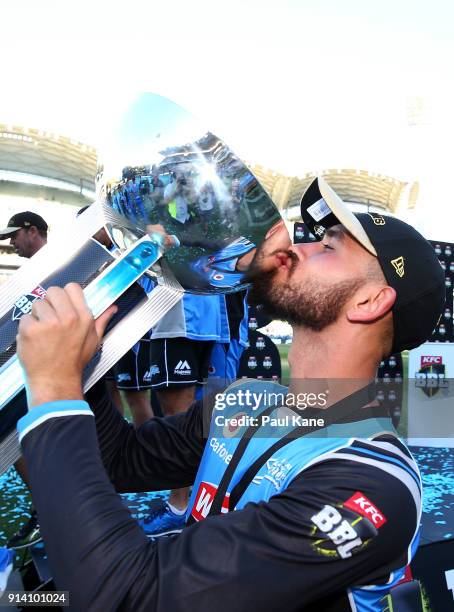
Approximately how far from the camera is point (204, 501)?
979mm

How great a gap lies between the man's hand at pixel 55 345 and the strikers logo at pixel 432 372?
4.53 m

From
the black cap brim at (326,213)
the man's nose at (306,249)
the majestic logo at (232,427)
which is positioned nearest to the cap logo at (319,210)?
the black cap brim at (326,213)

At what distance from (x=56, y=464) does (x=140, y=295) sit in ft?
0.97

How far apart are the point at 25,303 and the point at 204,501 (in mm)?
521

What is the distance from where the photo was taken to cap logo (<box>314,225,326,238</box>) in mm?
1189

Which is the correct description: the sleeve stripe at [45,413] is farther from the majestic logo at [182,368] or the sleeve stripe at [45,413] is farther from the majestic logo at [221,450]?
the majestic logo at [182,368]

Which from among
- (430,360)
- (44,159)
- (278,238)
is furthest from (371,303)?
(44,159)

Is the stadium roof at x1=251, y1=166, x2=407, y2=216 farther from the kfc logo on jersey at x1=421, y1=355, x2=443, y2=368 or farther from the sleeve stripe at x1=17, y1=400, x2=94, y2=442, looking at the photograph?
the sleeve stripe at x1=17, y1=400, x2=94, y2=442

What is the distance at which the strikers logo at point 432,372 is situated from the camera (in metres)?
4.72

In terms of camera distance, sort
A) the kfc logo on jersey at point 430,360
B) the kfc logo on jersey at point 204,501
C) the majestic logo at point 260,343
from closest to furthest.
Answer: the kfc logo on jersey at point 204,501 < the kfc logo on jersey at point 430,360 < the majestic logo at point 260,343

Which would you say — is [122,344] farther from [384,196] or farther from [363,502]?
[384,196]

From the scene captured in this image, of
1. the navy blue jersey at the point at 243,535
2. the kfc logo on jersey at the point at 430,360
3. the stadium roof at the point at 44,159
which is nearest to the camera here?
the navy blue jersey at the point at 243,535

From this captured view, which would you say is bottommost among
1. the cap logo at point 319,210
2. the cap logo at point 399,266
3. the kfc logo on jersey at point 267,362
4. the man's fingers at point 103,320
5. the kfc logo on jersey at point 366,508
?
the kfc logo on jersey at point 267,362

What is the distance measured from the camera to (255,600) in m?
0.63
